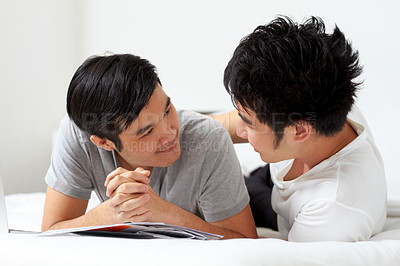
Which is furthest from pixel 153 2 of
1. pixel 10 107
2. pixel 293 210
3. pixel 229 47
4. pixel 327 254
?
pixel 327 254

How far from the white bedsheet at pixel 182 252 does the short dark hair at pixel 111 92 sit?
1.08 feet

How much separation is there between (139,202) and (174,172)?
0.26 metres

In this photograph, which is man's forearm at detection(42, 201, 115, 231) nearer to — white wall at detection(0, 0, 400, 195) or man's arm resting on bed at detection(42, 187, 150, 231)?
man's arm resting on bed at detection(42, 187, 150, 231)

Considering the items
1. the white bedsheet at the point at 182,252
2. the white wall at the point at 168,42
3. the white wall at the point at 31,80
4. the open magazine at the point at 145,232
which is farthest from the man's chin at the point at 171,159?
the white wall at the point at 31,80

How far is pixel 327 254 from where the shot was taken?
2.89 ft

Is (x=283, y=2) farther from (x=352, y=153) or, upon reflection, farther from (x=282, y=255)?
(x=282, y=255)

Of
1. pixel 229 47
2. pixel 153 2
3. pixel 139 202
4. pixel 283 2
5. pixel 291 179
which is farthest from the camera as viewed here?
pixel 153 2

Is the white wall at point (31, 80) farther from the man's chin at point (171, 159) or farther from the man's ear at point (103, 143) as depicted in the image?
the man's chin at point (171, 159)

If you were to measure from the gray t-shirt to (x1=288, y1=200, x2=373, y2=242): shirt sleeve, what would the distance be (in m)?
0.26

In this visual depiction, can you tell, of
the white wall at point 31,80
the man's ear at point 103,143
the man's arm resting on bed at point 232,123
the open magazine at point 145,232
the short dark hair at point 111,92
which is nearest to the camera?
the open magazine at point 145,232

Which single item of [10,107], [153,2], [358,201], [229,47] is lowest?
[10,107]

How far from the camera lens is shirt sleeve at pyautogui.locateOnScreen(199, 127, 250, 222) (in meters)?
1.30

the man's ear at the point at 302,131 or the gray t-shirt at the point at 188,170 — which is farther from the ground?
the man's ear at the point at 302,131

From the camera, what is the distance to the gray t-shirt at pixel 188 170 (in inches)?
51.6
